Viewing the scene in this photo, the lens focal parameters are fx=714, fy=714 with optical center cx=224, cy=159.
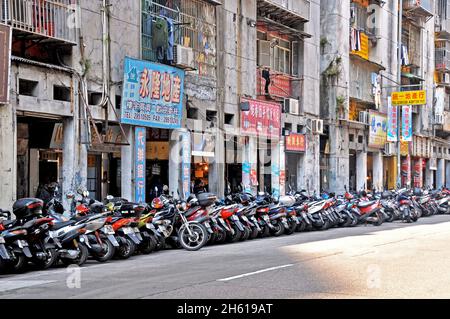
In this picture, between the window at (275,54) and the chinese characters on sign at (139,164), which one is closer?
the chinese characters on sign at (139,164)

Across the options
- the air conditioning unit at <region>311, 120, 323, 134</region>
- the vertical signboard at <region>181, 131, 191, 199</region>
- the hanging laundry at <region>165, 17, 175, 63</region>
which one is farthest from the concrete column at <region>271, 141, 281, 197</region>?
the hanging laundry at <region>165, 17, 175, 63</region>

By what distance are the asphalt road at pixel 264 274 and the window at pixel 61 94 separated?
6168 mm

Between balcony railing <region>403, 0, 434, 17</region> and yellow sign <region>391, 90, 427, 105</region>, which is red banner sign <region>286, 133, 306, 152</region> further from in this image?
balcony railing <region>403, 0, 434, 17</region>

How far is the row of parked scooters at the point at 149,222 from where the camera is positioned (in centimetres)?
1147

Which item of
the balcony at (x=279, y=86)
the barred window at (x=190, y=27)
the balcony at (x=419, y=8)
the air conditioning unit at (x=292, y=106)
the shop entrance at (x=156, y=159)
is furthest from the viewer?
the balcony at (x=419, y=8)

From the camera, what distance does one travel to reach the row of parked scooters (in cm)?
1147

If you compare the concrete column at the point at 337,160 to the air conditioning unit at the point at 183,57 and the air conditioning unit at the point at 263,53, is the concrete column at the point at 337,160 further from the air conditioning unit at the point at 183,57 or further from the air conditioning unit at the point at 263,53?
the air conditioning unit at the point at 183,57

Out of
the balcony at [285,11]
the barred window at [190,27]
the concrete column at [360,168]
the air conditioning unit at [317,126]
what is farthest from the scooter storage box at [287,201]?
the concrete column at [360,168]

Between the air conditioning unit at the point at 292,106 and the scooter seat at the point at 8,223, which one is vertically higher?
the air conditioning unit at the point at 292,106

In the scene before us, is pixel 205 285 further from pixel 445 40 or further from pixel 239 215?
pixel 445 40

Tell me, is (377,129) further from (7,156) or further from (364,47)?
(7,156)

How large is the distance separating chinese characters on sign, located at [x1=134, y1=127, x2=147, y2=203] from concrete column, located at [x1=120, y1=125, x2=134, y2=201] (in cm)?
12

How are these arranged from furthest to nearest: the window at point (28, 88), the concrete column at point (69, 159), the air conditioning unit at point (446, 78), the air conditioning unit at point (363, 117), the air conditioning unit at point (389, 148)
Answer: the air conditioning unit at point (446, 78) → the air conditioning unit at point (389, 148) → the air conditioning unit at point (363, 117) → the concrete column at point (69, 159) → the window at point (28, 88)
